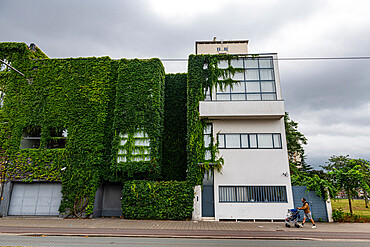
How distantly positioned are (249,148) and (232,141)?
145cm

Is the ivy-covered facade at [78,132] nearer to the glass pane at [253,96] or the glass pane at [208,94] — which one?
the glass pane at [208,94]

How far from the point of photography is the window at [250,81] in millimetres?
19312

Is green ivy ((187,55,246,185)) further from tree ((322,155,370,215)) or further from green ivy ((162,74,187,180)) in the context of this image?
tree ((322,155,370,215))

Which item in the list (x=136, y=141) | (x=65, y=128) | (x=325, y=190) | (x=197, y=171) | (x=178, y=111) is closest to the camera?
(x=325, y=190)

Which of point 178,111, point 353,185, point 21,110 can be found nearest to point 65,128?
point 21,110

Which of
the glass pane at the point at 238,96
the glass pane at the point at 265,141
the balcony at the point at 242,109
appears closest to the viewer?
the balcony at the point at 242,109

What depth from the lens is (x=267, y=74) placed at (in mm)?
19750

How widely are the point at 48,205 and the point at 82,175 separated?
153 inches

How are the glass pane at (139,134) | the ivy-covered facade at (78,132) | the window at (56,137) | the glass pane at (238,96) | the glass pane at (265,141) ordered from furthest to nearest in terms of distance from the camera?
1. the window at (56,137)
2. the glass pane at (238,96)
3. the glass pane at (139,134)
4. the ivy-covered facade at (78,132)
5. the glass pane at (265,141)

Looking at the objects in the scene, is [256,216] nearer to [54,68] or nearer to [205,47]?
[54,68]

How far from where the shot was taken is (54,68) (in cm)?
2088

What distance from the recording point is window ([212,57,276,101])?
19.3m

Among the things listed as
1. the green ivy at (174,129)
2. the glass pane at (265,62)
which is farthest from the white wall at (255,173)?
the glass pane at (265,62)

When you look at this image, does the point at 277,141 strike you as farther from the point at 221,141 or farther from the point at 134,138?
the point at 134,138
